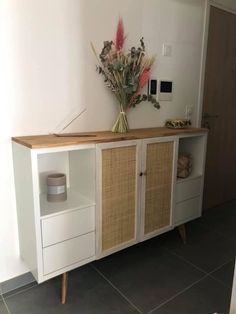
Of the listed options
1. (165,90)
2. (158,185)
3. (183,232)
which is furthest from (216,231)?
(165,90)

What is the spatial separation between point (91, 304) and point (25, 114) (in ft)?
3.81

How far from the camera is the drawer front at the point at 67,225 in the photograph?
140 centimetres

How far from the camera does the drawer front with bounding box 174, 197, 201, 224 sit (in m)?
2.04

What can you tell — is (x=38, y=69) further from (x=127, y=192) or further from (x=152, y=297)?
(x=152, y=297)

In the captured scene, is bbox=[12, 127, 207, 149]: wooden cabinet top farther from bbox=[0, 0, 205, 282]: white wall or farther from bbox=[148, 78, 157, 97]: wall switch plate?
bbox=[148, 78, 157, 97]: wall switch plate

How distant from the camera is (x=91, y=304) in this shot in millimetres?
1563

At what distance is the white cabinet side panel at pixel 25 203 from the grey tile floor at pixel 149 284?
10.1 inches

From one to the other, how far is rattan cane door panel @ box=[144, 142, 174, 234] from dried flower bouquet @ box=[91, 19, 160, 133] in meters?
0.26

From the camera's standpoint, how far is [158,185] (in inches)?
72.7

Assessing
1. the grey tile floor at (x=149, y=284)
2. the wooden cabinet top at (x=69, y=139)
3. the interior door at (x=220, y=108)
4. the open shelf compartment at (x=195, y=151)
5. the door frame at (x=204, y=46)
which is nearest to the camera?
the wooden cabinet top at (x=69, y=139)

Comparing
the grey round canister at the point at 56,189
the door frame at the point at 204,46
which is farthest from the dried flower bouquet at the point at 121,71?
the door frame at the point at 204,46

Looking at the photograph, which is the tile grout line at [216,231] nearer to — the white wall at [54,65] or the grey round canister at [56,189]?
the white wall at [54,65]

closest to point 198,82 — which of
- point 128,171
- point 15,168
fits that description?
point 128,171

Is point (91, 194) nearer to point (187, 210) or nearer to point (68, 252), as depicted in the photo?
point (68, 252)
